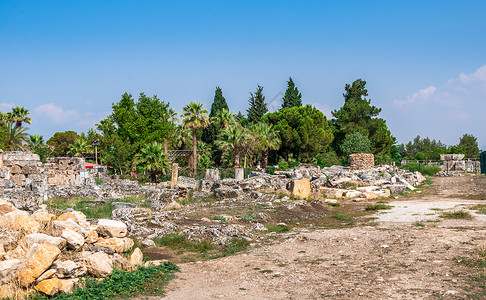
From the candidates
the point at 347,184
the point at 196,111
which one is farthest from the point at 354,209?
the point at 196,111

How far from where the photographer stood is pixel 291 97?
7050 cm

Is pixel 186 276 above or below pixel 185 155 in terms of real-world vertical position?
below

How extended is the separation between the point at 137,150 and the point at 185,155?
691 cm

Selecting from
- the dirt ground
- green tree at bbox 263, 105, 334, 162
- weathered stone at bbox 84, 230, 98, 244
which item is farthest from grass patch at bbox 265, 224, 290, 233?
green tree at bbox 263, 105, 334, 162

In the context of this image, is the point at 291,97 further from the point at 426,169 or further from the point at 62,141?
the point at 62,141

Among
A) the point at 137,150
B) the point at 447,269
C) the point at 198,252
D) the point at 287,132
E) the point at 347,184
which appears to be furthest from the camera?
the point at 287,132

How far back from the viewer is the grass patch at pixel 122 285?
22.8 ft

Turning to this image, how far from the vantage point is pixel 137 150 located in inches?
2121

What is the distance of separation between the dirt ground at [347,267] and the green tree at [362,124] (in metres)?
50.5

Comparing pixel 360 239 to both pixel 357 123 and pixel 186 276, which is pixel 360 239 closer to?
pixel 186 276

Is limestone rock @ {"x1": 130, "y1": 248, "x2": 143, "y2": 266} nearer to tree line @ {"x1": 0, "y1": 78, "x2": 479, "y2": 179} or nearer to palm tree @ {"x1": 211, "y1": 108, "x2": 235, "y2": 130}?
tree line @ {"x1": 0, "y1": 78, "x2": 479, "y2": 179}

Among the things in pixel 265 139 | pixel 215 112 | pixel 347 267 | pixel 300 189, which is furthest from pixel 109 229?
pixel 215 112

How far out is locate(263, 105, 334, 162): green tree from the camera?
5759cm

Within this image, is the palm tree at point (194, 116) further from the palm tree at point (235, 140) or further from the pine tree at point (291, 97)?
the pine tree at point (291, 97)
